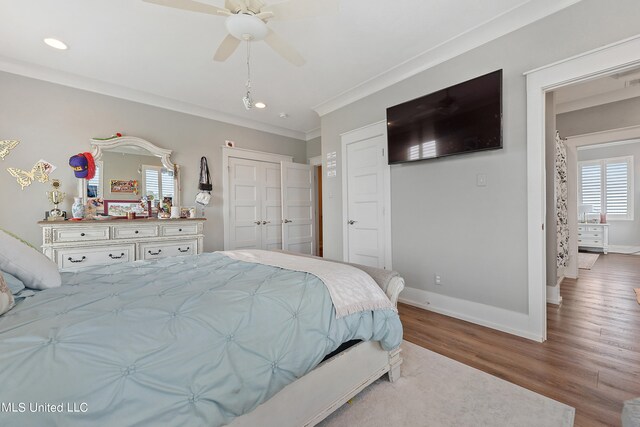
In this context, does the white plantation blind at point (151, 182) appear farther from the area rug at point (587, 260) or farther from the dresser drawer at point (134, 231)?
the area rug at point (587, 260)

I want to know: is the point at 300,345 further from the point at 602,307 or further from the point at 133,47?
the point at 602,307

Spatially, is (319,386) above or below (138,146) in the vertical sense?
below

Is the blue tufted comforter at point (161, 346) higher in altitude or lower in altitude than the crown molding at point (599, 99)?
lower

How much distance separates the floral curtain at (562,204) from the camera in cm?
349

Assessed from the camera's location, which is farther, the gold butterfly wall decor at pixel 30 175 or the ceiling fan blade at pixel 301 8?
the gold butterfly wall decor at pixel 30 175

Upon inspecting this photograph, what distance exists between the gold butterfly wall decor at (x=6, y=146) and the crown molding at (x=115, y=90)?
0.74m

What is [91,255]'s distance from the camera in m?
2.84

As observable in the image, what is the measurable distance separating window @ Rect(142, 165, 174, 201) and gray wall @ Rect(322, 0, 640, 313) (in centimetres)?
305

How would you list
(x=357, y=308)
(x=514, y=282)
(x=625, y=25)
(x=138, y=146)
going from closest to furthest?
(x=357, y=308), (x=625, y=25), (x=514, y=282), (x=138, y=146)

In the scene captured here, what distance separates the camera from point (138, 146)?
3.47 meters

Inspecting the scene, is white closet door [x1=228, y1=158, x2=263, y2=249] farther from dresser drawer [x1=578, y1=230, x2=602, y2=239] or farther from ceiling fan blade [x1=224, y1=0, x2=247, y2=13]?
dresser drawer [x1=578, y1=230, x2=602, y2=239]

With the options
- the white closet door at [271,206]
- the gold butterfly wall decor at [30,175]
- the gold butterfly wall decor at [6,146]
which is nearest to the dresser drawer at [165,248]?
the gold butterfly wall decor at [30,175]

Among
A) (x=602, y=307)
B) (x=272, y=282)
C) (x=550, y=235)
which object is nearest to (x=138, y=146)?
(x=272, y=282)

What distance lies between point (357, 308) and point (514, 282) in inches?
69.2
